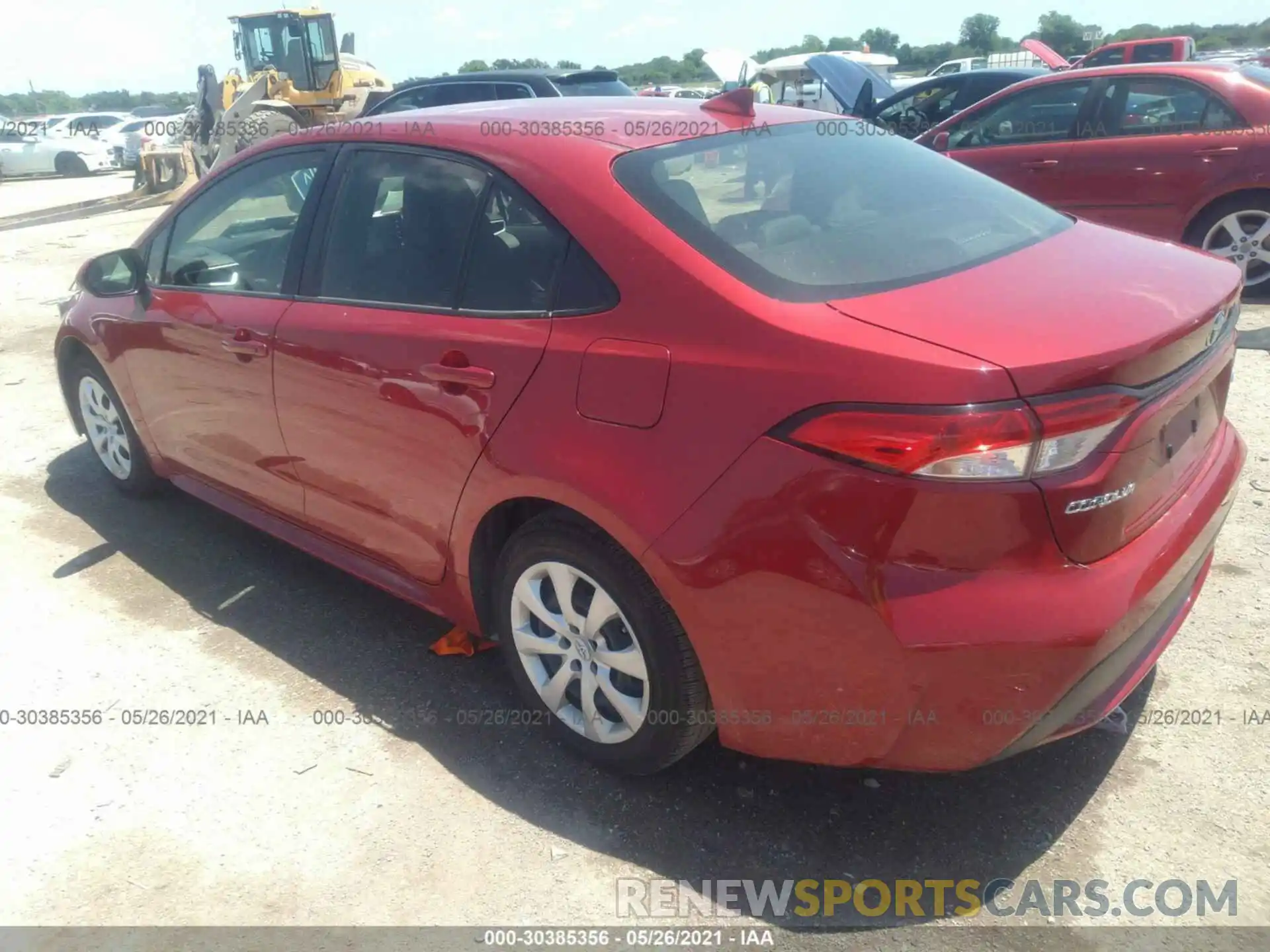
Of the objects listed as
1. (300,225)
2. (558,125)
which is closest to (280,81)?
(300,225)

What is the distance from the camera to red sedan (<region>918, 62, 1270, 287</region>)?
654 cm

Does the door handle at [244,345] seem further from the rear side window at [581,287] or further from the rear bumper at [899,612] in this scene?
the rear bumper at [899,612]

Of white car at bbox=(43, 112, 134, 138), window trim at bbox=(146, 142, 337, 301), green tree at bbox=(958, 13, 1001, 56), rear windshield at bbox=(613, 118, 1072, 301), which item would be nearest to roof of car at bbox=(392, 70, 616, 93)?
window trim at bbox=(146, 142, 337, 301)

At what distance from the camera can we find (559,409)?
2.46 meters

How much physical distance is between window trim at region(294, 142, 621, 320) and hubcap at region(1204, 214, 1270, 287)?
5.74 metres

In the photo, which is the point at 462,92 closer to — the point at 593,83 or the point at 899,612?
the point at 593,83

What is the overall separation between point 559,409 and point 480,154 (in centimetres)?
87

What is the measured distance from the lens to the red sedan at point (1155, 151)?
654 cm

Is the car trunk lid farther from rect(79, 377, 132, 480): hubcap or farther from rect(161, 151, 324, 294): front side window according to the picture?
rect(79, 377, 132, 480): hubcap

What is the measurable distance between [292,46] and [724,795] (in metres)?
22.4

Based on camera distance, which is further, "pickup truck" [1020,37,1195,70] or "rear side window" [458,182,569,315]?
"pickup truck" [1020,37,1195,70]

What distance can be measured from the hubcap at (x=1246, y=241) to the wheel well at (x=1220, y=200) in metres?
0.09

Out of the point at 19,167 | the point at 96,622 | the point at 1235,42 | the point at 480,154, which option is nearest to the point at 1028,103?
the point at 480,154

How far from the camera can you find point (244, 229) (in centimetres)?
384
